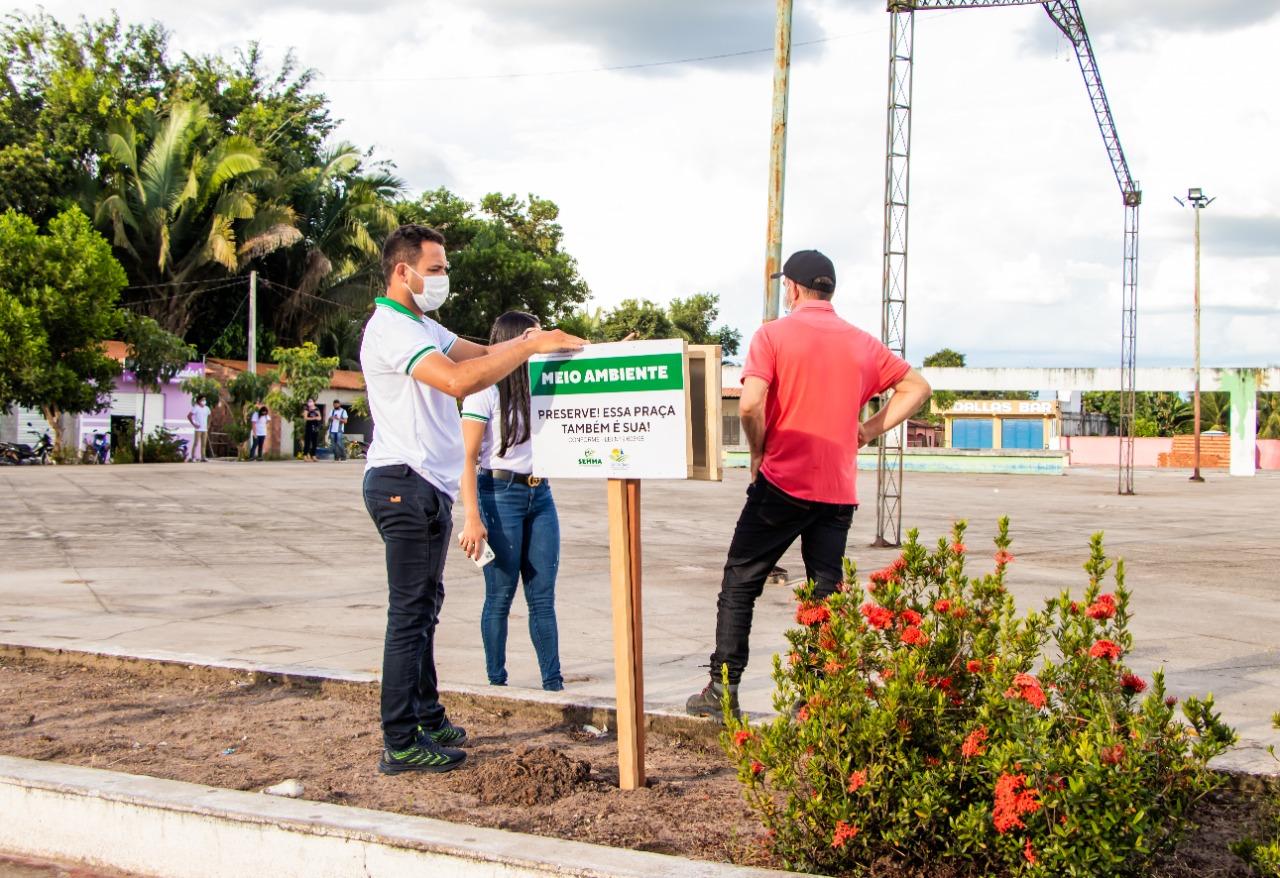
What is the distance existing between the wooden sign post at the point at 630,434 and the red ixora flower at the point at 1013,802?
54.0 inches

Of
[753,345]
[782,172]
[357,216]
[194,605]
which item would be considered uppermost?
[357,216]

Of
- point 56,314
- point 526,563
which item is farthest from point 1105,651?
point 56,314

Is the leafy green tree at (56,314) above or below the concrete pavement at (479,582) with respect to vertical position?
above

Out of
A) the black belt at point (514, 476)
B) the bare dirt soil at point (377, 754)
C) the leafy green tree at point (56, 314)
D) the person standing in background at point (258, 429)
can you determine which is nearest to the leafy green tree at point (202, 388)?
the person standing in background at point (258, 429)

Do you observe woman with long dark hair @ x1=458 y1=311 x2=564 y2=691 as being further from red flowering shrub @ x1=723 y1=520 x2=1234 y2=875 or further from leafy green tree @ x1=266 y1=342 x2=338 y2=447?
leafy green tree @ x1=266 y1=342 x2=338 y2=447

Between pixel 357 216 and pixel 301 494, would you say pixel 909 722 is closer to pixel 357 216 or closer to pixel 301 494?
pixel 301 494

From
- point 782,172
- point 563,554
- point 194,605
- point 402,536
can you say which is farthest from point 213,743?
point 782,172

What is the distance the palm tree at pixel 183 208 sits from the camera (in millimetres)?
38281

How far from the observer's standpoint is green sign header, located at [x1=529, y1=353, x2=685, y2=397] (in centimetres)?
395

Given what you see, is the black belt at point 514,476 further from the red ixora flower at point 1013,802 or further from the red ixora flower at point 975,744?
the red ixora flower at point 1013,802

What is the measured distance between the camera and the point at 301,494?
68.3 ft

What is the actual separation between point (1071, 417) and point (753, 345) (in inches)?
3035

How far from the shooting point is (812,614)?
141 inches

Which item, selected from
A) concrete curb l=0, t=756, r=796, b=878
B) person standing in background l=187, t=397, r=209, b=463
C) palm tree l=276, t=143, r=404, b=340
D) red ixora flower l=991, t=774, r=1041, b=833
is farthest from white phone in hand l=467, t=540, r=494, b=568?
palm tree l=276, t=143, r=404, b=340
